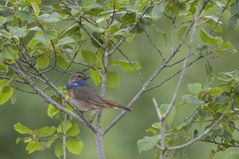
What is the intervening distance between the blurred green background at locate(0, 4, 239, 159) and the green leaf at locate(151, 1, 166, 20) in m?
10.00

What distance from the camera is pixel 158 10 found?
15.8ft

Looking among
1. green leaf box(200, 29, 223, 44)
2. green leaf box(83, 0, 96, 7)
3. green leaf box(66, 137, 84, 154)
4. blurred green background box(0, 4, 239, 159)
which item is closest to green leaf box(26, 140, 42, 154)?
green leaf box(66, 137, 84, 154)

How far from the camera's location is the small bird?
620 cm

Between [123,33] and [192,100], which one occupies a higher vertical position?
[123,33]

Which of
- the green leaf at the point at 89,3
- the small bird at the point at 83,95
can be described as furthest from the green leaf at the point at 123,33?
the small bird at the point at 83,95

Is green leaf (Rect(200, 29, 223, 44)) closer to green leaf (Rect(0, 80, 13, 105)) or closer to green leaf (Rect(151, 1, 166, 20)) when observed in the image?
green leaf (Rect(151, 1, 166, 20))

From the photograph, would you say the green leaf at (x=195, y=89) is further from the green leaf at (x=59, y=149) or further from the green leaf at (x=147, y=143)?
the green leaf at (x=59, y=149)

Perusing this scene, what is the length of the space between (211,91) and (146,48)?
1164 cm

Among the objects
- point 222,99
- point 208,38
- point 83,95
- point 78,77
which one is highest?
point 78,77

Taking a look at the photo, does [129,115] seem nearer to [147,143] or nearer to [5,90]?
[5,90]

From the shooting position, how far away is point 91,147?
1472 centimetres

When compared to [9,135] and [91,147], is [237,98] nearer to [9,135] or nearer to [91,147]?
[91,147]

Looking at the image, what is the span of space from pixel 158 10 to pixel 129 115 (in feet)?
39.8

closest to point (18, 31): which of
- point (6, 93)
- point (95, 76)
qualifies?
point (6, 93)
